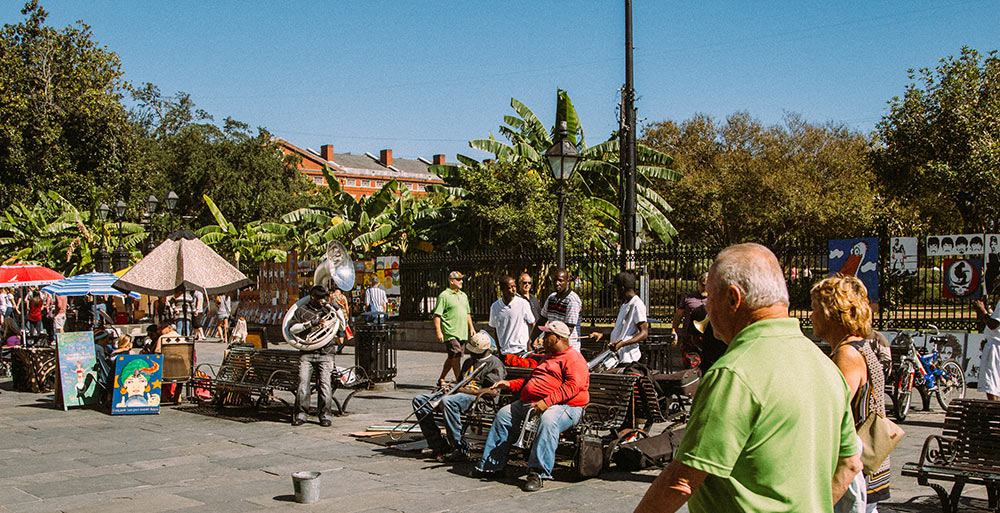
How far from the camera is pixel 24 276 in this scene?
64.8 feet

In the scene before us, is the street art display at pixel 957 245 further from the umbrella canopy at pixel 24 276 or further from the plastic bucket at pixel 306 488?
the umbrella canopy at pixel 24 276

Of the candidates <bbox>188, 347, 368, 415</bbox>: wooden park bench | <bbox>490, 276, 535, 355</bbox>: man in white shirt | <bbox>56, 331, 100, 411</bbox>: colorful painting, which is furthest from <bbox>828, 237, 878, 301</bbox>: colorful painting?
<bbox>56, 331, 100, 411</bbox>: colorful painting

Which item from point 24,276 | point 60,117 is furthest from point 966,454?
point 60,117

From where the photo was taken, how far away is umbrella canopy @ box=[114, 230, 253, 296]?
13984 millimetres

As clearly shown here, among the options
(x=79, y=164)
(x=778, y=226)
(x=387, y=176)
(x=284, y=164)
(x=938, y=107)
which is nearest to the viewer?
(x=938, y=107)

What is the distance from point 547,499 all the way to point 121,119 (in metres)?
38.9

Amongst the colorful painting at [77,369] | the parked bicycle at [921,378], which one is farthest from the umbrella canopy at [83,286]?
the parked bicycle at [921,378]

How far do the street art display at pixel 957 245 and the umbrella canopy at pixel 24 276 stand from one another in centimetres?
1799

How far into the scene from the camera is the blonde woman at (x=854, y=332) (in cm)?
395

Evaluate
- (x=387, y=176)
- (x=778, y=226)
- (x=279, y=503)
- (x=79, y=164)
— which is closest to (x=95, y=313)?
(x=279, y=503)

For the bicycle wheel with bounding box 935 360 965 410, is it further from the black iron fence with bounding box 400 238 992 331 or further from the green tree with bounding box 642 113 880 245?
the green tree with bounding box 642 113 880 245

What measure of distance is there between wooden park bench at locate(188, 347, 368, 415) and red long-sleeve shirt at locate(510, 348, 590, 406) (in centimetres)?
434

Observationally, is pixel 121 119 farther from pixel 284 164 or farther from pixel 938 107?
pixel 938 107

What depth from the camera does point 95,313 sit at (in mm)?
21609
